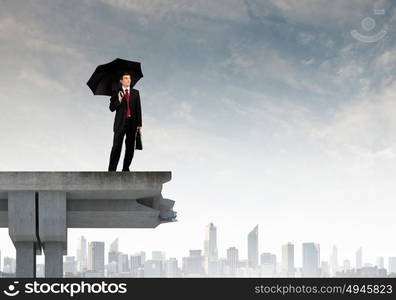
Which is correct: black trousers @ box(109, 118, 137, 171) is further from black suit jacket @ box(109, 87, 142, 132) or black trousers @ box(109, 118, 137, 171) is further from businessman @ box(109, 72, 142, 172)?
black suit jacket @ box(109, 87, 142, 132)

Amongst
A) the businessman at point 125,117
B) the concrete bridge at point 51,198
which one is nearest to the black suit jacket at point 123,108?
the businessman at point 125,117

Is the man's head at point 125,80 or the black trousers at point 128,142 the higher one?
the man's head at point 125,80

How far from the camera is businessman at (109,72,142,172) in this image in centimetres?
1694

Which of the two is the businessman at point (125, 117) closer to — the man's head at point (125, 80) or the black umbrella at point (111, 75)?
the man's head at point (125, 80)

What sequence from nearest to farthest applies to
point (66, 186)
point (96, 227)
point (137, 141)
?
point (66, 186), point (137, 141), point (96, 227)

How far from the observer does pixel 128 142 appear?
17.2 meters

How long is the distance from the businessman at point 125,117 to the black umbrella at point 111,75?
210 millimetres

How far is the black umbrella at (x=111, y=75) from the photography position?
56.6 ft

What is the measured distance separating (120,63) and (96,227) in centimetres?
672

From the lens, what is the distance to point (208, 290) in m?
12.0

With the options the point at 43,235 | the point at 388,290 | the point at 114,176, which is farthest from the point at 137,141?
the point at 388,290

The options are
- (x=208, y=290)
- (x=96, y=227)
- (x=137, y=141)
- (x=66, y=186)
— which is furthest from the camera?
(x=96, y=227)

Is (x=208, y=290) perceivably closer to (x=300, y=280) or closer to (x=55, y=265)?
(x=300, y=280)

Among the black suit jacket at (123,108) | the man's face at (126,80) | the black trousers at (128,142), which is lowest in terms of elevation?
the black trousers at (128,142)
